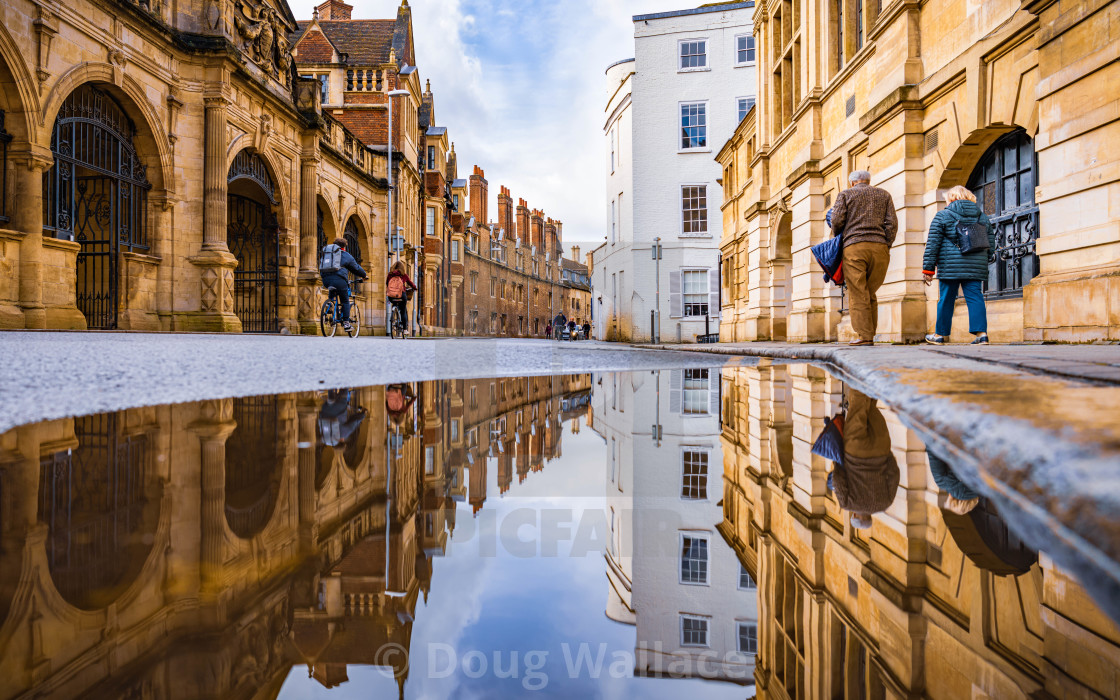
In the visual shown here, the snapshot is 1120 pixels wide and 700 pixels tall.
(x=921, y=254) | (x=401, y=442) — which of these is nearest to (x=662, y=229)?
(x=921, y=254)

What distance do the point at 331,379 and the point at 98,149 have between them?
1095cm

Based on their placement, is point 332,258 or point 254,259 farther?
point 254,259

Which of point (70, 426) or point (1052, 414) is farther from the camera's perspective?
point (70, 426)

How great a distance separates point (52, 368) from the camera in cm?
339

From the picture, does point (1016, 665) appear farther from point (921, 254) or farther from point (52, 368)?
point (921, 254)

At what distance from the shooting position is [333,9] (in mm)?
35812

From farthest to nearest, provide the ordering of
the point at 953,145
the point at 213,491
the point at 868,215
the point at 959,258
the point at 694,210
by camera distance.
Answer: the point at 694,210 → the point at 953,145 → the point at 868,215 → the point at 959,258 → the point at 213,491

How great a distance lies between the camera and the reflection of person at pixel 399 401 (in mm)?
2404

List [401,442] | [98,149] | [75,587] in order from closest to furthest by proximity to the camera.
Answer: [75,587]
[401,442]
[98,149]

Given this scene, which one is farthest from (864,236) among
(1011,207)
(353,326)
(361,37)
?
(361,37)

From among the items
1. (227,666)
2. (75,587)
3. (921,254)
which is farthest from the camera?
(921,254)

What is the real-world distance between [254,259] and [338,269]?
7.27 m

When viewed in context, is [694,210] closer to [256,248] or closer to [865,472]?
[256,248]

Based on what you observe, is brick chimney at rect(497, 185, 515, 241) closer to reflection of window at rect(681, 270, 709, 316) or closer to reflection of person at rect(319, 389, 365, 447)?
reflection of window at rect(681, 270, 709, 316)
